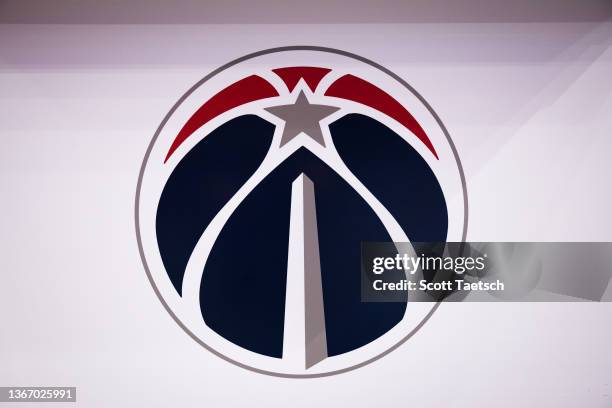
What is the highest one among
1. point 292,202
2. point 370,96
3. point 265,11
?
point 265,11

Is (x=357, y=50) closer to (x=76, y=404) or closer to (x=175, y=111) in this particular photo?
(x=175, y=111)

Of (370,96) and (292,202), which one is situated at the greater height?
(370,96)

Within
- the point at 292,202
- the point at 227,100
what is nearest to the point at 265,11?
the point at 227,100

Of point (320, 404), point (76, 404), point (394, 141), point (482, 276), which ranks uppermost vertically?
point (394, 141)

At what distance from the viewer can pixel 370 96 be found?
6.82 feet

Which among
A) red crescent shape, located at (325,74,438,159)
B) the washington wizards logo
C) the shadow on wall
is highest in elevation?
the shadow on wall

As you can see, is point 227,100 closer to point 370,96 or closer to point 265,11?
point 265,11

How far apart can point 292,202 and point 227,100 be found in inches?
21.4

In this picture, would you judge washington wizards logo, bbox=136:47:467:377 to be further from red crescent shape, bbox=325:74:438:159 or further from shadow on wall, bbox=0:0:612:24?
shadow on wall, bbox=0:0:612:24

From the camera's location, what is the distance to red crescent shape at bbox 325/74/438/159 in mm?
2076

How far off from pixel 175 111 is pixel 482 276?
61.1 inches

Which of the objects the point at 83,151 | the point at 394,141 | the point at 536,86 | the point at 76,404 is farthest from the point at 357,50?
the point at 76,404

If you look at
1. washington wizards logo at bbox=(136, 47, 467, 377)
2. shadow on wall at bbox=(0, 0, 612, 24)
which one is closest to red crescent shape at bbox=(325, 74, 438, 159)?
washington wizards logo at bbox=(136, 47, 467, 377)

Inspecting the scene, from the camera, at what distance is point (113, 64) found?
6.84ft
